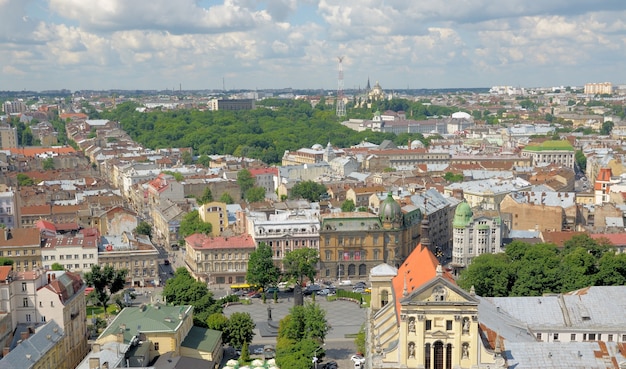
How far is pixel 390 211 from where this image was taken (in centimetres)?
9931

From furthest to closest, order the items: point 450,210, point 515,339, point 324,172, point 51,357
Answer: point 324,172
point 450,210
point 51,357
point 515,339

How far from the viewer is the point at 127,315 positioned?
2542 inches

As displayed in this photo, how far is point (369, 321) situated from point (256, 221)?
4036 centimetres

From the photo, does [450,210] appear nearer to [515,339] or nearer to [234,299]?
[234,299]

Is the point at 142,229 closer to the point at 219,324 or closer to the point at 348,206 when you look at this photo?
the point at 348,206

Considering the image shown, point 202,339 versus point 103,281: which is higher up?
point 103,281

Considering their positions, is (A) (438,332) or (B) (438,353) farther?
(B) (438,353)

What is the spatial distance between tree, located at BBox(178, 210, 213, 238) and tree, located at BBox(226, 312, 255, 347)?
41.5 metres

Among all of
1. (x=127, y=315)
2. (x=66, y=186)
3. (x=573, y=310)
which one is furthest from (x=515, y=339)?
(x=66, y=186)

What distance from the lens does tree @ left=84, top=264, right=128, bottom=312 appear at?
8150 cm

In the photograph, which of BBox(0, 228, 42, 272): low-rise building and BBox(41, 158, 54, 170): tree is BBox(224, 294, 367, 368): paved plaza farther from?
BBox(41, 158, 54, 170): tree

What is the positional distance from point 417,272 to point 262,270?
34.2 metres

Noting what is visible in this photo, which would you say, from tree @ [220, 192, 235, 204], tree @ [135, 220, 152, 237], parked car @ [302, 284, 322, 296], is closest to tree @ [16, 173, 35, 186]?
tree @ [220, 192, 235, 204]

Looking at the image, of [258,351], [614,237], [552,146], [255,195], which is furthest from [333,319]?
[552,146]
